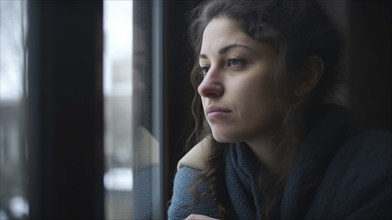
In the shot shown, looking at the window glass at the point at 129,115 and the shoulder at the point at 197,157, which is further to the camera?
the shoulder at the point at 197,157

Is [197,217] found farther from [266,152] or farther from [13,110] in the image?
[13,110]

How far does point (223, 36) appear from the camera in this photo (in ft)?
2.13

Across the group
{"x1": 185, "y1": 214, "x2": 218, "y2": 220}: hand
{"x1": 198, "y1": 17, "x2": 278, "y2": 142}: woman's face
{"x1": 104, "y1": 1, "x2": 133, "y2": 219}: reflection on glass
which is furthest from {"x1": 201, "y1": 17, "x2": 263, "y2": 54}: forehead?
{"x1": 185, "y1": 214, "x2": 218, "y2": 220}: hand

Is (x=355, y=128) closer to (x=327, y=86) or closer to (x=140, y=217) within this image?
(x=327, y=86)

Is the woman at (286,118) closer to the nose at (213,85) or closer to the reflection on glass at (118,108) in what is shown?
the nose at (213,85)

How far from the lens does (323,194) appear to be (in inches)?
24.5

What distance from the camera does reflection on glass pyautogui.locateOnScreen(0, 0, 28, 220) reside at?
1.74 feet

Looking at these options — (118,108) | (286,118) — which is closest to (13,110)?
(118,108)

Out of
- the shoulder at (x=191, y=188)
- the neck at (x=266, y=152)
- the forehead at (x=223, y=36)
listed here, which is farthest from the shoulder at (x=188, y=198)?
the forehead at (x=223, y=36)

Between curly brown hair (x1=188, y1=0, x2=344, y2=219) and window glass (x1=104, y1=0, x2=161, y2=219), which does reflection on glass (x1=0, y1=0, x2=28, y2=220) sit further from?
curly brown hair (x1=188, y1=0, x2=344, y2=219)

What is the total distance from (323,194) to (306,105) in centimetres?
14

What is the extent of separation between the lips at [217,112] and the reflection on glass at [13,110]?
0.88ft

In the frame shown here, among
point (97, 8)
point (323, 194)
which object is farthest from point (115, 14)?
point (323, 194)

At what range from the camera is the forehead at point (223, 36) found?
640mm
